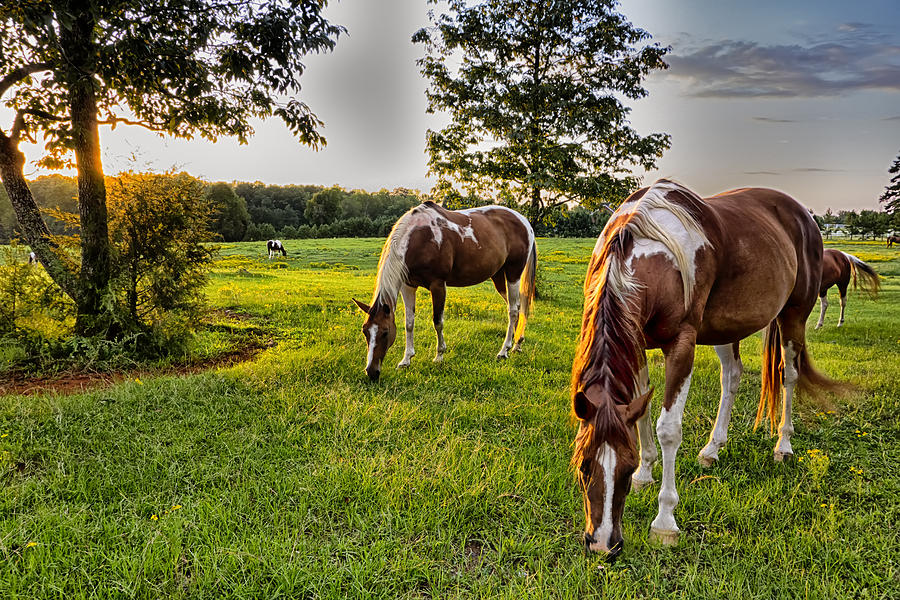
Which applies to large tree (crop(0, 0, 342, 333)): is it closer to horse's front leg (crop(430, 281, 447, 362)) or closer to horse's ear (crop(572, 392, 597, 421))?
horse's front leg (crop(430, 281, 447, 362))

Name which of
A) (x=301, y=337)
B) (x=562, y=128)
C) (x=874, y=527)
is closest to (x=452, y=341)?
(x=301, y=337)

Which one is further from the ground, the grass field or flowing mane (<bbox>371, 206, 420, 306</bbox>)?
flowing mane (<bbox>371, 206, 420, 306</bbox>)

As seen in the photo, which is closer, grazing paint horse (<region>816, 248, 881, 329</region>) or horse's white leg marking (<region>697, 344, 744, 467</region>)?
horse's white leg marking (<region>697, 344, 744, 467</region>)

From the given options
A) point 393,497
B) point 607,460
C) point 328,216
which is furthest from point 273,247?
point 328,216

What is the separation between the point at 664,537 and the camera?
2598 millimetres

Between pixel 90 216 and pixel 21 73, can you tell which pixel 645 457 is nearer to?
pixel 90 216


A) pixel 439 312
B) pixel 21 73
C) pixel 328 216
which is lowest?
pixel 439 312

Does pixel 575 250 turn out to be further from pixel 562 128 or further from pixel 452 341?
pixel 452 341

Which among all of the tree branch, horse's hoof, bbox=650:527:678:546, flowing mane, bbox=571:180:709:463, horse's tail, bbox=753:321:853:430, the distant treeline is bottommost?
horse's hoof, bbox=650:527:678:546

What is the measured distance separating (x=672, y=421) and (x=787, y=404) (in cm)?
203

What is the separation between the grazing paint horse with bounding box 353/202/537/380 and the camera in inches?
217

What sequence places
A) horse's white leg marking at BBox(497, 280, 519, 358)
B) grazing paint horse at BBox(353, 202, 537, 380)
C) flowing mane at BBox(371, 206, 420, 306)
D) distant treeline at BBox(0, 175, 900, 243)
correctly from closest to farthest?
grazing paint horse at BBox(353, 202, 537, 380)
flowing mane at BBox(371, 206, 420, 306)
horse's white leg marking at BBox(497, 280, 519, 358)
distant treeline at BBox(0, 175, 900, 243)

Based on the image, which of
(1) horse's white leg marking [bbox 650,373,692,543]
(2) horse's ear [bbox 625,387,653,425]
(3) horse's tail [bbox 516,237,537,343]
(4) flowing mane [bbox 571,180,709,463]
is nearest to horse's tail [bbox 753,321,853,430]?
(1) horse's white leg marking [bbox 650,373,692,543]

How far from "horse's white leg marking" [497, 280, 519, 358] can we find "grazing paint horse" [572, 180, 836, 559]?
131 inches
